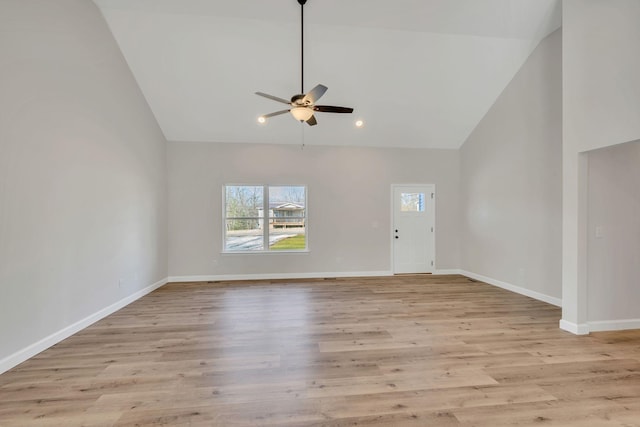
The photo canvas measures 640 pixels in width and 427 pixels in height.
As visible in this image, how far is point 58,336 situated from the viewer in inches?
117

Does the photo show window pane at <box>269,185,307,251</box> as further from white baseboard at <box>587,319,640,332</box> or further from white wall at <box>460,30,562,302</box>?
white baseboard at <box>587,319,640,332</box>

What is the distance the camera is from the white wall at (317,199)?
572 cm

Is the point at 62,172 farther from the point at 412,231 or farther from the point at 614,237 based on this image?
the point at 614,237

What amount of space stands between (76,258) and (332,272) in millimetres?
4292

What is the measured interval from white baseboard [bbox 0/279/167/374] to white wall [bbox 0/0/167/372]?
0.06 ft

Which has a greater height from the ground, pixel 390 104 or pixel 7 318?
pixel 390 104

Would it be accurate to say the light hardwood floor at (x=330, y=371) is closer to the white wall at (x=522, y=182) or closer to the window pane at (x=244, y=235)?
the white wall at (x=522, y=182)

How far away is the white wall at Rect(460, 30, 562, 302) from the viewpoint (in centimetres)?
407

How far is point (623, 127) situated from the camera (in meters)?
2.66

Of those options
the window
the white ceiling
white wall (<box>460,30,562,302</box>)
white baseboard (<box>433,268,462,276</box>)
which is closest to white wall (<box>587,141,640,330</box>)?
white wall (<box>460,30,562,302</box>)

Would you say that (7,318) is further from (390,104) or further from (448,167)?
(448,167)

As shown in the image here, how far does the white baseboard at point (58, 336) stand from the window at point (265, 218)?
2137 mm

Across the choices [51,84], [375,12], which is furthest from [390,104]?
[51,84]

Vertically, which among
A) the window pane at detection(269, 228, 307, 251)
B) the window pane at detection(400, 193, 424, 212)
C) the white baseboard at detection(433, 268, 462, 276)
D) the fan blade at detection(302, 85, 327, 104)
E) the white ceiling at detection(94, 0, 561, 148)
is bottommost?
the white baseboard at detection(433, 268, 462, 276)
